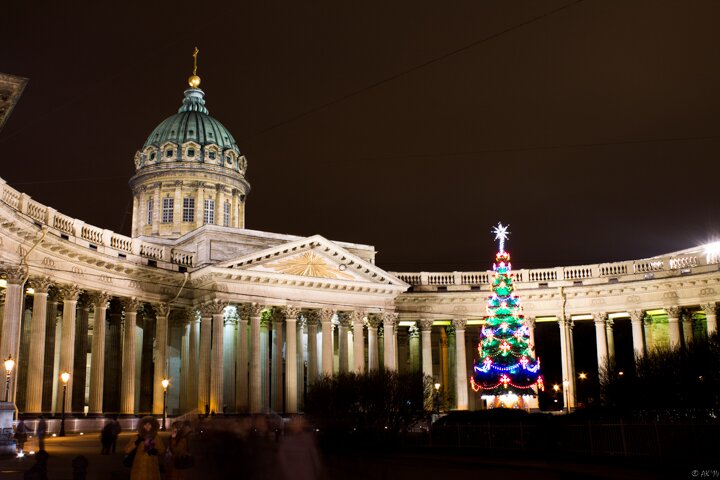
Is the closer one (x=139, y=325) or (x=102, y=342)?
(x=102, y=342)

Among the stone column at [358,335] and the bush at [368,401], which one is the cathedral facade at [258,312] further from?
the bush at [368,401]

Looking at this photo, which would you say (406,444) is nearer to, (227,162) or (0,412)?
(0,412)

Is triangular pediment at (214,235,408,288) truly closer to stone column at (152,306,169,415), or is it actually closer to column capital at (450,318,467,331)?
stone column at (152,306,169,415)

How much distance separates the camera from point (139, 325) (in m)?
59.0

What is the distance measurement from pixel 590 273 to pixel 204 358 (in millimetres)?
29733

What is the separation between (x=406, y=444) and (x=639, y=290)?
31028mm

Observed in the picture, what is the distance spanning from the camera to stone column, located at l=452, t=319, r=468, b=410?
6384 cm

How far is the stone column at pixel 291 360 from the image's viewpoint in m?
57.6

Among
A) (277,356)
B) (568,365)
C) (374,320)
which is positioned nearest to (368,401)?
(277,356)

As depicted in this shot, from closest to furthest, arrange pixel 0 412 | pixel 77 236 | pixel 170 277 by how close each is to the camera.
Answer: pixel 0 412 < pixel 77 236 < pixel 170 277

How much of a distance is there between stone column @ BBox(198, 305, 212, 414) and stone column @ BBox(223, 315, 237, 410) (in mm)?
2291

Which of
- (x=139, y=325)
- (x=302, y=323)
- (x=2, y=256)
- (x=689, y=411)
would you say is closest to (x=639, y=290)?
(x=302, y=323)

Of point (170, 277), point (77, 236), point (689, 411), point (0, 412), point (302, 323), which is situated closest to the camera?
point (0, 412)

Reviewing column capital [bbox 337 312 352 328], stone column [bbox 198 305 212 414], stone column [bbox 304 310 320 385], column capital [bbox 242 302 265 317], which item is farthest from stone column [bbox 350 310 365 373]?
stone column [bbox 198 305 212 414]
